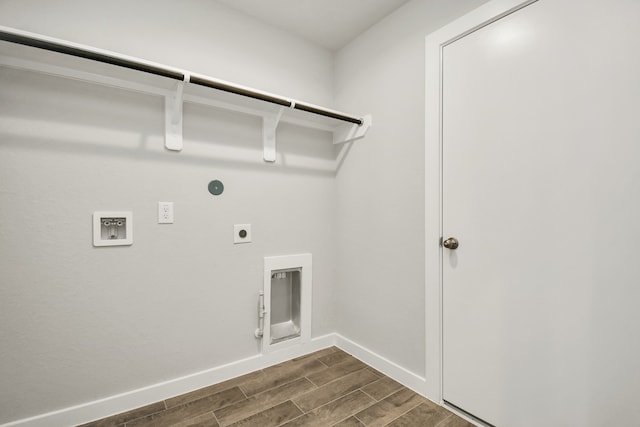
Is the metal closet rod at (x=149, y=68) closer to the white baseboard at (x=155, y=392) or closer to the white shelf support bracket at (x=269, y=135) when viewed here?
the white shelf support bracket at (x=269, y=135)

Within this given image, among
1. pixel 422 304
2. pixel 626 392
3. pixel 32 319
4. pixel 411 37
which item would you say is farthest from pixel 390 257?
pixel 32 319

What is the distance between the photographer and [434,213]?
5.37 feet

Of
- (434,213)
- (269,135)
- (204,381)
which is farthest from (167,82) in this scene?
(204,381)

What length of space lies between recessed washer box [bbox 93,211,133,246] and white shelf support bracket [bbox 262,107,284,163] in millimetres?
890

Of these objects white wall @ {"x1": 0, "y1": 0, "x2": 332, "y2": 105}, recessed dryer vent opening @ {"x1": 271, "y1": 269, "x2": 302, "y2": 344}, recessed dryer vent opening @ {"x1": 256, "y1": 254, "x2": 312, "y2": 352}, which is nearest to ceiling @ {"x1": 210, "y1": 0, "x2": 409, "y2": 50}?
white wall @ {"x1": 0, "y1": 0, "x2": 332, "y2": 105}

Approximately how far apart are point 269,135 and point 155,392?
1.68 meters

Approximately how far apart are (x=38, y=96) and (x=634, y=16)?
2.46 meters

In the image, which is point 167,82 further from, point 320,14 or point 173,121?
point 320,14

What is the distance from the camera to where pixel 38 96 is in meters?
1.36

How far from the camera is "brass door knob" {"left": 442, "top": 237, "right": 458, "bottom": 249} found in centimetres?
154

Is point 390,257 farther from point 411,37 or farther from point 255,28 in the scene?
point 255,28

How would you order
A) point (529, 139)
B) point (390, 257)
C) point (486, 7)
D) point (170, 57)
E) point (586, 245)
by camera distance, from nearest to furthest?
point (586, 245) → point (529, 139) → point (486, 7) → point (170, 57) → point (390, 257)

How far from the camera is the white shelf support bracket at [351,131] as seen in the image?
6.79 feet

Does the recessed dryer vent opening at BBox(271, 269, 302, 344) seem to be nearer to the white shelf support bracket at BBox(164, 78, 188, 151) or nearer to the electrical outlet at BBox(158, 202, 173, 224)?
the electrical outlet at BBox(158, 202, 173, 224)
